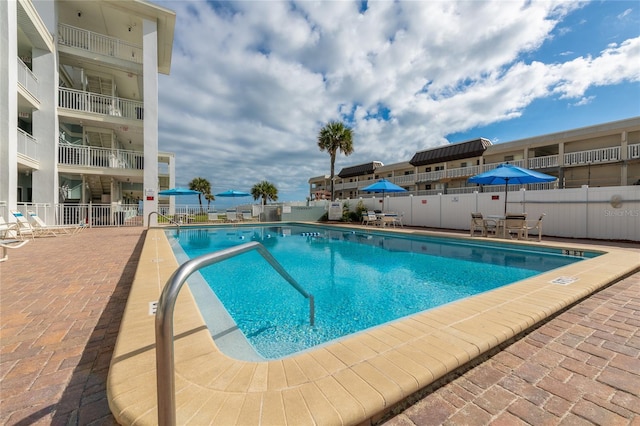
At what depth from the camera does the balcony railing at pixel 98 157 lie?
1354cm

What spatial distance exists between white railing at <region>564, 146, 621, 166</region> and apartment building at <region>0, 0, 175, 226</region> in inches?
1179

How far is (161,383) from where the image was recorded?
1.07 metres

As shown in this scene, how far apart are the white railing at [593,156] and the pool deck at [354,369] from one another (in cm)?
2452

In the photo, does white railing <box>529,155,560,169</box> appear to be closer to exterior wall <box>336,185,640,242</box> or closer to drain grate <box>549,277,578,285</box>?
exterior wall <box>336,185,640,242</box>

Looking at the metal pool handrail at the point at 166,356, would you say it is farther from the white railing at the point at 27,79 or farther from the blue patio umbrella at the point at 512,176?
the white railing at the point at 27,79

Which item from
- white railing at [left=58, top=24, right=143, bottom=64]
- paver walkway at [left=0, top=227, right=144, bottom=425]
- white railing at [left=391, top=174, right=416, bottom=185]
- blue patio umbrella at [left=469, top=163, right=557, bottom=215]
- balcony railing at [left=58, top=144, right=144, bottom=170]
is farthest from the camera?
white railing at [left=391, top=174, right=416, bottom=185]

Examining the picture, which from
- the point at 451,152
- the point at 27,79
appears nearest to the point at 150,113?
the point at 27,79

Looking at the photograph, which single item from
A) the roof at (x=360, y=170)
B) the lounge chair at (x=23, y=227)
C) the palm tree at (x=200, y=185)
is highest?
the roof at (x=360, y=170)

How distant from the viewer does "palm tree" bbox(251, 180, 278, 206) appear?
47.4 metres

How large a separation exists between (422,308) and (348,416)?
3.26m

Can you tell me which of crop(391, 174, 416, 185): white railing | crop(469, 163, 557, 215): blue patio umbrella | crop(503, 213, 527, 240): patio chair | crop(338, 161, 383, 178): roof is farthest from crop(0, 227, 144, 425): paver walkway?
crop(338, 161, 383, 178): roof

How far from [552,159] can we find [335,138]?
18434 millimetres

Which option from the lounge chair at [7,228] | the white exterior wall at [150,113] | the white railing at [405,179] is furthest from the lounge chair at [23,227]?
the white railing at [405,179]

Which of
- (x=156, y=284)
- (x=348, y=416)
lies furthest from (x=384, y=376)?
(x=156, y=284)
